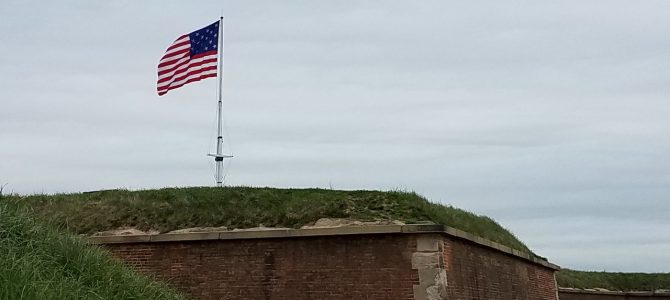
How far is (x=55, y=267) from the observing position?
Answer: 7102mm

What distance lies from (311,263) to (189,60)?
6.16 m

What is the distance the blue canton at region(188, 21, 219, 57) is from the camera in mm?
14852

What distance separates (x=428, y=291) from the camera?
33.3 ft

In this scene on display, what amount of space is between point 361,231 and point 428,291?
131cm

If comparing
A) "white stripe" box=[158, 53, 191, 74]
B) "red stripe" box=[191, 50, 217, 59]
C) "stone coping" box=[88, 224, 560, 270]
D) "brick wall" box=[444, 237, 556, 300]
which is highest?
"red stripe" box=[191, 50, 217, 59]

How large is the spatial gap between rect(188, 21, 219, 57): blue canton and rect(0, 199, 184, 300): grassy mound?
285 inches

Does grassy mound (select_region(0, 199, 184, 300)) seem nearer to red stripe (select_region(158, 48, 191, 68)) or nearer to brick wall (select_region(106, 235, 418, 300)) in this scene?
brick wall (select_region(106, 235, 418, 300))

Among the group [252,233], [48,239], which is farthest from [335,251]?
[48,239]

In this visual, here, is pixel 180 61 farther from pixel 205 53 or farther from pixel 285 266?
pixel 285 266

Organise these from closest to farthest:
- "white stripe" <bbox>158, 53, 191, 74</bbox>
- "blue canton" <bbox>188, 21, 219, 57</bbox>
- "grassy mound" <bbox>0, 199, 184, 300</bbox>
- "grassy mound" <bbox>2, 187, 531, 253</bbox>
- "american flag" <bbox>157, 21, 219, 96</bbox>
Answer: "grassy mound" <bbox>0, 199, 184, 300</bbox> → "grassy mound" <bbox>2, 187, 531, 253</bbox> → "american flag" <bbox>157, 21, 219, 96</bbox> → "white stripe" <bbox>158, 53, 191, 74</bbox> → "blue canton" <bbox>188, 21, 219, 57</bbox>

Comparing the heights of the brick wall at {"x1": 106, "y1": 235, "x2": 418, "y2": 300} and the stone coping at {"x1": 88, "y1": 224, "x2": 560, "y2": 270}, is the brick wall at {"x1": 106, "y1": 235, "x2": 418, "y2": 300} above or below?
below

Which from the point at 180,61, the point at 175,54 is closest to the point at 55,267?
the point at 180,61

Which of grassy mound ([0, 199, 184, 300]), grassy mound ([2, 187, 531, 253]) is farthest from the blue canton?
grassy mound ([0, 199, 184, 300])

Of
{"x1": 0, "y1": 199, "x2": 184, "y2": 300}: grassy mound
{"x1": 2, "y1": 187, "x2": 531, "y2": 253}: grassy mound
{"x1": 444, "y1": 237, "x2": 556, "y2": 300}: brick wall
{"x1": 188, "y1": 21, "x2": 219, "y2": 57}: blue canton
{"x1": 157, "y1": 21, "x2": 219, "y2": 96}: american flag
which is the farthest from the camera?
{"x1": 188, "y1": 21, "x2": 219, "y2": 57}: blue canton
